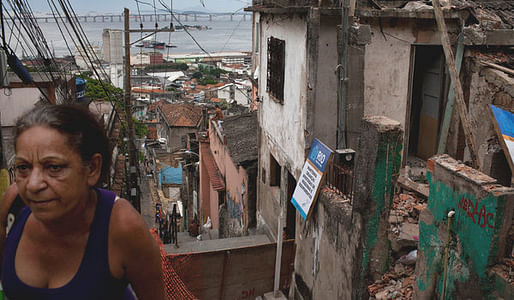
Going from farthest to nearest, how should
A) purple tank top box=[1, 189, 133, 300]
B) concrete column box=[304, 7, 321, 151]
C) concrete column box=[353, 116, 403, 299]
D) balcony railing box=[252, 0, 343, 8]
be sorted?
balcony railing box=[252, 0, 343, 8] → concrete column box=[304, 7, 321, 151] → concrete column box=[353, 116, 403, 299] → purple tank top box=[1, 189, 133, 300]

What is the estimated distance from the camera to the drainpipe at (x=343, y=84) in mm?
7878

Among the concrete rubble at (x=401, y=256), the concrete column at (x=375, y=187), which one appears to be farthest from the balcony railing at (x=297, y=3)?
the concrete rubble at (x=401, y=256)

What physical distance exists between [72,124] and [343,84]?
692cm

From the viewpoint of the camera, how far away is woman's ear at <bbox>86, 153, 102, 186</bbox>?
200cm

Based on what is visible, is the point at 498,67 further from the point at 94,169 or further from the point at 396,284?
the point at 94,169

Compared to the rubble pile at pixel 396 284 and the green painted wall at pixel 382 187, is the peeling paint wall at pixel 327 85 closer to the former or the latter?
the green painted wall at pixel 382 187

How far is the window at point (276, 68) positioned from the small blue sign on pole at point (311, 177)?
2270 mm

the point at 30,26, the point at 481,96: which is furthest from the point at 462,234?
the point at 30,26

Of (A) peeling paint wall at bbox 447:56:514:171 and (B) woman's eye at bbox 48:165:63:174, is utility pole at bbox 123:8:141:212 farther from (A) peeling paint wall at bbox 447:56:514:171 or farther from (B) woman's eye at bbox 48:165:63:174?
(B) woman's eye at bbox 48:165:63:174

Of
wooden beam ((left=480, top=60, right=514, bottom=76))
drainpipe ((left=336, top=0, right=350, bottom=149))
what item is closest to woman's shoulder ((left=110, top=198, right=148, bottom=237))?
drainpipe ((left=336, top=0, right=350, bottom=149))

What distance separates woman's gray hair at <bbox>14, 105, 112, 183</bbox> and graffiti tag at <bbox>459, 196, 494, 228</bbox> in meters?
3.83

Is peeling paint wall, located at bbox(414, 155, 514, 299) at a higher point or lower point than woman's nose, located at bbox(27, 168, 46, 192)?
lower

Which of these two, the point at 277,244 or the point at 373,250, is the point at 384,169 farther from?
the point at 277,244

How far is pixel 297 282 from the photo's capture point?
9.80m
